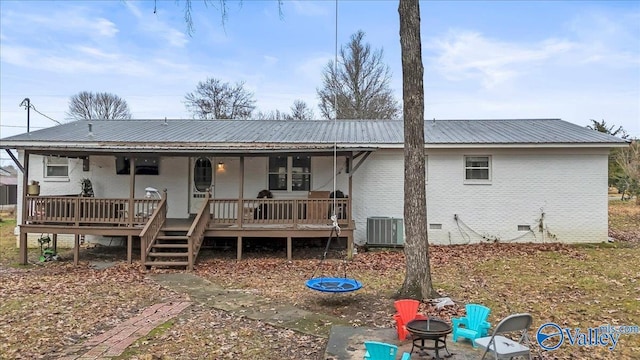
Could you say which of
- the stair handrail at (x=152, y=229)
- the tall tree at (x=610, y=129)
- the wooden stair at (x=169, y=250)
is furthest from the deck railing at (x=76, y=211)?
the tall tree at (x=610, y=129)

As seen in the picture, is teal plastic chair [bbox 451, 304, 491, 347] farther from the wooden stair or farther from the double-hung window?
the double-hung window

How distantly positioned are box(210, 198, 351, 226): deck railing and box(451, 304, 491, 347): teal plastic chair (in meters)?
6.60

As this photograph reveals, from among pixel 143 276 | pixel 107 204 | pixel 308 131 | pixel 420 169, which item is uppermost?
pixel 308 131

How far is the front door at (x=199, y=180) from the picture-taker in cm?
1426

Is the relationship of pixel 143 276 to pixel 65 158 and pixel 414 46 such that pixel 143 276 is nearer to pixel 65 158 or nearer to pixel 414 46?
pixel 65 158

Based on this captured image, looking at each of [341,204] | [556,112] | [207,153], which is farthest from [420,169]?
[556,112]

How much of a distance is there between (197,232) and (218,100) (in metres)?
29.6

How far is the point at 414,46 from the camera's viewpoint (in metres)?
7.45

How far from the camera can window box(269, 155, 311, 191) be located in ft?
46.3

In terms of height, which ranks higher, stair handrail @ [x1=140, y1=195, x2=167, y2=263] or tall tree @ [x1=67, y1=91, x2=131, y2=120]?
tall tree @ [x1=67, y1=91, x2=131, y2=120]

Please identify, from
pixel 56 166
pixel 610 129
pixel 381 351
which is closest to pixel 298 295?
pixel 381 351

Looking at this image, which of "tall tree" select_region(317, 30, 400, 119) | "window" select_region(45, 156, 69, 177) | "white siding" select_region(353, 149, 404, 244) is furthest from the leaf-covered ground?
"tall tree" select_region(317, 30, 400, 119)

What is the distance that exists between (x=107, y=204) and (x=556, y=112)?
84.4ft

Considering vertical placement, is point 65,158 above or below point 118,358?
above
